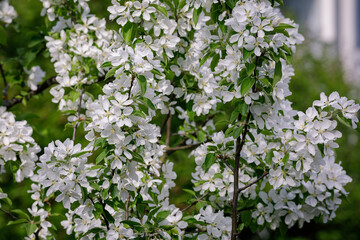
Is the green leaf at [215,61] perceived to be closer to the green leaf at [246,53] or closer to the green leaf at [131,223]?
the green leaf at [246,53]

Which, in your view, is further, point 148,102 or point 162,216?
point 162,216

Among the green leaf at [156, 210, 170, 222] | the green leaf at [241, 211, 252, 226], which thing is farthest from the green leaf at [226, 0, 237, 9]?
the green leaf at [241, 211, 252, 226]

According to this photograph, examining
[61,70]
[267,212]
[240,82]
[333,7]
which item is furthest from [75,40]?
[333,7]

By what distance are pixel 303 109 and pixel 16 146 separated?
5.39 meters

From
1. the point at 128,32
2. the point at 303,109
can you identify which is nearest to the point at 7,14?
the point at 128,32

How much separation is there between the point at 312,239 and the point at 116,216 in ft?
18.3

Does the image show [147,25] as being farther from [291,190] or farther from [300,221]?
[300,221]

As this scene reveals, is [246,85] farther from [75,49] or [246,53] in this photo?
[75,49]

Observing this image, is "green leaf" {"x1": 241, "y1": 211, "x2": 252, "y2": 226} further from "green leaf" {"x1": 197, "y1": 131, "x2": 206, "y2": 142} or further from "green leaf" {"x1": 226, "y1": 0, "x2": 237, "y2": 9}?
"green leaf" {"x1": 226, "y1": 0, "x2": 237, "y2": 9}

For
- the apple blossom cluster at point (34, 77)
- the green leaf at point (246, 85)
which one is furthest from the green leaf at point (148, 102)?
the apple blossom cluster at point (34, 77)

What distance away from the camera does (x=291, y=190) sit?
2023mm

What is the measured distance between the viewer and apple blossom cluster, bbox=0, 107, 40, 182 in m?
1.97

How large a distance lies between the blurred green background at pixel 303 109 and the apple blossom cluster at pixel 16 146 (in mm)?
2572

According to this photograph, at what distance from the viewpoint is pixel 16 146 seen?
197 centimetres
